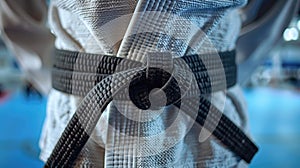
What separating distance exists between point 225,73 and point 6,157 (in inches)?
60.7

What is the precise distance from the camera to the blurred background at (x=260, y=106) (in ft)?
1.58

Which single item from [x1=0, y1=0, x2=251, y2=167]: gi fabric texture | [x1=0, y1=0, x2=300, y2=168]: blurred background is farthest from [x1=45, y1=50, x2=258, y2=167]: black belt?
→ [x1=0, y1=0, x2=300, y2=168]: blurred background

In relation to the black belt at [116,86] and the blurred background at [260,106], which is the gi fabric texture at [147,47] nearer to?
the black belt at [116,86]

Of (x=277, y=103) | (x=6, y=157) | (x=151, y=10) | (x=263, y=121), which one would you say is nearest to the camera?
(x=151, y=10)

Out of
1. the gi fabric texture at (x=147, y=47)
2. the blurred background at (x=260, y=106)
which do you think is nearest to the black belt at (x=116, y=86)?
the gi fabric texture at (x=147, y=47)

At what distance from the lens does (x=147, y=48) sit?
0.30 m

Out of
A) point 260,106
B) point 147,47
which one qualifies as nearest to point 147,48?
point 147,47

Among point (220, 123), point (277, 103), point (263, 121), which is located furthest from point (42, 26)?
point (277, 103)

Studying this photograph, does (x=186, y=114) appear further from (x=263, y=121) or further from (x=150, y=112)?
(x=263, y=121)

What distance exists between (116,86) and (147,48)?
0.04m

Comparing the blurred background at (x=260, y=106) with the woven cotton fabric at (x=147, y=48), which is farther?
the blurred background at (x=260, y=106)

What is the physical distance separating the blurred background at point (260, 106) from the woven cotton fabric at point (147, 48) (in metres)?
0.15

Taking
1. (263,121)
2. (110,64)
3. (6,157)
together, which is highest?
(110,64)

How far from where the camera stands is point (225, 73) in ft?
1.21
